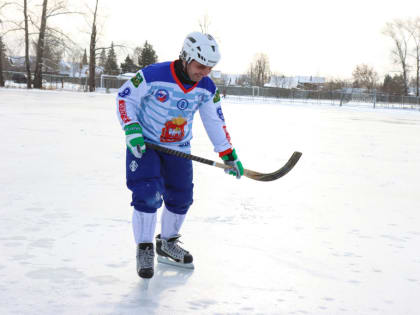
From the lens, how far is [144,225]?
2555 millimetres

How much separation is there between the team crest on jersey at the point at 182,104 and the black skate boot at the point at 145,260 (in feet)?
2.37

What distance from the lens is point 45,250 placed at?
2.73m

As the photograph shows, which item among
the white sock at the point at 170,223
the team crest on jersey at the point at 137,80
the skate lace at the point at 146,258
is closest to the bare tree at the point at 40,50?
the white sock at the point at 170,223

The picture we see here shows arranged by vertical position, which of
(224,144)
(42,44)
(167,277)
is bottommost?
(167,277)

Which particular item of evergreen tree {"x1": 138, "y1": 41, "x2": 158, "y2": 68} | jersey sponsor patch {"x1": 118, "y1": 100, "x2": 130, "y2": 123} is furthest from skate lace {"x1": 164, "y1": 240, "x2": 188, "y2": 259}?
evergreen tree {"x1": 138, "y1": 41, "x2": 158, "y2": 68}

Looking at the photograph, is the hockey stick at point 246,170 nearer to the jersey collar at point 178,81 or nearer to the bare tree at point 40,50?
the jersey collar at point 178,81

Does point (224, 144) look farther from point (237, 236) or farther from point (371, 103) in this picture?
point (371, 103)

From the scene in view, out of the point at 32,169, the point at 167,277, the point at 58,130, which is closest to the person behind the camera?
the point at 167,277

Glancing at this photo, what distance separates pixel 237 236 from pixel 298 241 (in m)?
0.39

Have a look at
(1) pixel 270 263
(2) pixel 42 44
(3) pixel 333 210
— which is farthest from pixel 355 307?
(2) pixel 42 44

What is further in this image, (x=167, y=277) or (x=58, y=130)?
(x=58, y=130)

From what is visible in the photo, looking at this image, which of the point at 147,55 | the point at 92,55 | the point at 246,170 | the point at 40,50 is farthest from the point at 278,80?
the point at 246,170

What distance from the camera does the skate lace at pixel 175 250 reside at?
A: 2666 millimetres

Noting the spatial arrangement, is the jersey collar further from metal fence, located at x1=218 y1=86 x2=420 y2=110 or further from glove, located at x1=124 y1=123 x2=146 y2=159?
metal fence, located at x1=218 y1=86 x2=420 y2=110
